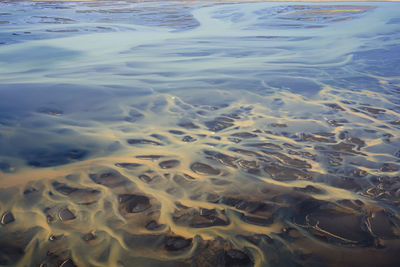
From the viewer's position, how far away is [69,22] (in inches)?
485

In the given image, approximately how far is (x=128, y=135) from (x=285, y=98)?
246cm

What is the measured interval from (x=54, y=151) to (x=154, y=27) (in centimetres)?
927

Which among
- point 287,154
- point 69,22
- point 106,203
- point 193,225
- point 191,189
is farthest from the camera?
point 69,22

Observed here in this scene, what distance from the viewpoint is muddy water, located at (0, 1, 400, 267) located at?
6.61 feet

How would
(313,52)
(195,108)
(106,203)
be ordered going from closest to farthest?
(106,203)
(195,108)
(313,52)

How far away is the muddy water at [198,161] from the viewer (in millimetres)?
2014

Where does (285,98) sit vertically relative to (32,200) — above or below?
below

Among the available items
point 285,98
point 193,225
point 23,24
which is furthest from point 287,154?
point 23,24

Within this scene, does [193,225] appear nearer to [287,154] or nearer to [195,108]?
[287,154]

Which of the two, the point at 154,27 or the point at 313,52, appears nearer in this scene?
the point at 313,52

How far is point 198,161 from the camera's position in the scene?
9.74ft

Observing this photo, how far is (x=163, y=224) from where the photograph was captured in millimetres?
2182

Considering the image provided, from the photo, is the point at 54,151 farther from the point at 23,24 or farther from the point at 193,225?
the point at 23,24

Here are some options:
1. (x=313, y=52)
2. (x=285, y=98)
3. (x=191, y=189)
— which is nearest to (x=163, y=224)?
(x=191, y=189)
